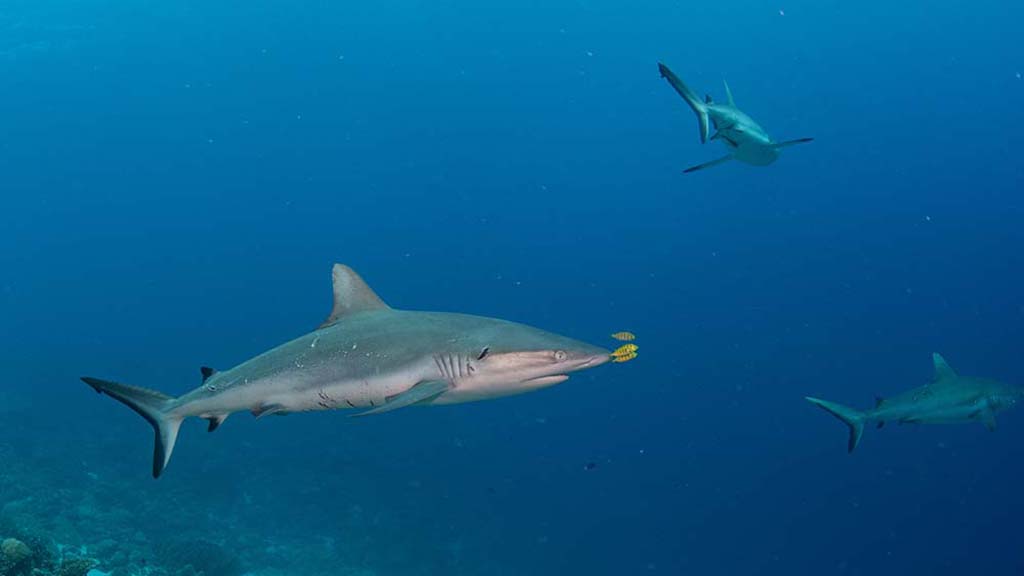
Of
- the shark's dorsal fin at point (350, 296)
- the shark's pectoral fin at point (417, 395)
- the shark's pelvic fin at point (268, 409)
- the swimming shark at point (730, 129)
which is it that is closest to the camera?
the shark's pectoral fin at point (417, 395)

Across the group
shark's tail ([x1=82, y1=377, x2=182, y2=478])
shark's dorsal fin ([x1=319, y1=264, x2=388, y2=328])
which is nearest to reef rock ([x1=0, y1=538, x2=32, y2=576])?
shark's tail ([x1=82, y1=377, x2=182, y2=478])

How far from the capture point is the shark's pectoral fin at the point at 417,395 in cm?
421

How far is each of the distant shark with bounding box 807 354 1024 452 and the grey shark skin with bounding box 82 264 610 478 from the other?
678 cm

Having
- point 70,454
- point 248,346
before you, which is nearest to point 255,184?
point 248,346

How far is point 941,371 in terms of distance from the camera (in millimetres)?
10281

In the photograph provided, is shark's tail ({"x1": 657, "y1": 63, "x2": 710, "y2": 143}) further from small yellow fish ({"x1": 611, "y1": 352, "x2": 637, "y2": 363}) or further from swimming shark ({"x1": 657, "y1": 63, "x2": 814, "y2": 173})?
small yellow fish ({"x1": 611, "y1": 352, "x2": 637, "y2": 363})

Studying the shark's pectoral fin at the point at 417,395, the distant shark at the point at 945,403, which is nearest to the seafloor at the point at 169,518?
the shark's pectoral fin at the point at 417,395

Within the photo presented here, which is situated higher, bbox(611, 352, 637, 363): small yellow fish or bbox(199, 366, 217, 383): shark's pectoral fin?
bbox(199, 366, 217, 383): shark's pectoral fin

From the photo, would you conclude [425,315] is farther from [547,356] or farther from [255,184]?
[255,184]

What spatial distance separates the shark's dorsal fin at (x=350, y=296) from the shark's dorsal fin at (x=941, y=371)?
840cm

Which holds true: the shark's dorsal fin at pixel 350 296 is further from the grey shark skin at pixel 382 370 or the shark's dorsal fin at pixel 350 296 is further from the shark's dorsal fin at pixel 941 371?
the shark's dorsal fin at pixel 941 371

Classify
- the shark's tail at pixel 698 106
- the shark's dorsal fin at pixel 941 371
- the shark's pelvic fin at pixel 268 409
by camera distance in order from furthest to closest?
the shark's dorsal fin at pixel 941 371 < the shark's tail at pixel 698 106 < the shark's pelvic fin at pixel 268 409

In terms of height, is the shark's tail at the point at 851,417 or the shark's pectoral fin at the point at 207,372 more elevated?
the shark's pectoral fin at the point at 207,372

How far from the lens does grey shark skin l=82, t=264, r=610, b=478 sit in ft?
14.3
